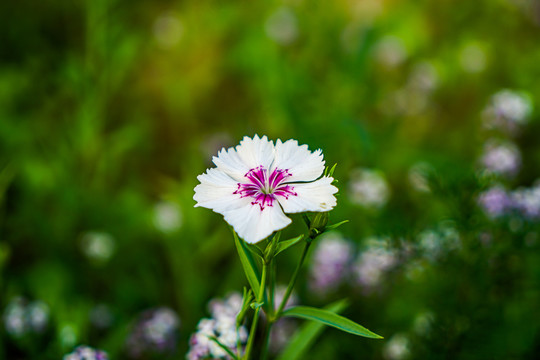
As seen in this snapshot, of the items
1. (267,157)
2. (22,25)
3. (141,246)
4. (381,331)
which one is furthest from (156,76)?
(267,157)

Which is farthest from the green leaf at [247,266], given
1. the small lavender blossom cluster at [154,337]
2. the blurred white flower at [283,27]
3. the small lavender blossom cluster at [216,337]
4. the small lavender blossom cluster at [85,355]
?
the blurred white flower at [283,27]

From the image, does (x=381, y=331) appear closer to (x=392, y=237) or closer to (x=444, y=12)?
(x=392, y=237)

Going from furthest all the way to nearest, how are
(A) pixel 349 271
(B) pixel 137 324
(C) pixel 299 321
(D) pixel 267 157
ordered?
1. (C) pixel 299 321
2. (A) pixel 349 271
3. (B) pixel 137 324
4. (D) pixel 267 157

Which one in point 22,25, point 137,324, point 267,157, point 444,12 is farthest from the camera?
point 444,12

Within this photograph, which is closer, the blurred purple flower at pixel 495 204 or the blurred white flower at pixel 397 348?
the blurred purple flower at pixel 495 204

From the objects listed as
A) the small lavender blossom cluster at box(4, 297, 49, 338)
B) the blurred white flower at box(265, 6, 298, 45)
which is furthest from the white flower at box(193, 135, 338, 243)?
the blurred white flower at box(265, 6, 298, 45)

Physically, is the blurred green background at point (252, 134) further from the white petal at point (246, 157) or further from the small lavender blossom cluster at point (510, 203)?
the white petal at point (246, 157)

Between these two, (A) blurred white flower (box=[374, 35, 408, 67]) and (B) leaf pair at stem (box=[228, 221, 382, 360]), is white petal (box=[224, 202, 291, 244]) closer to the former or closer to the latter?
(B) leaf pair at stem (box=[228, 221, 382, 360])

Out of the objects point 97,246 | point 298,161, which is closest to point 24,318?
point 97,246
